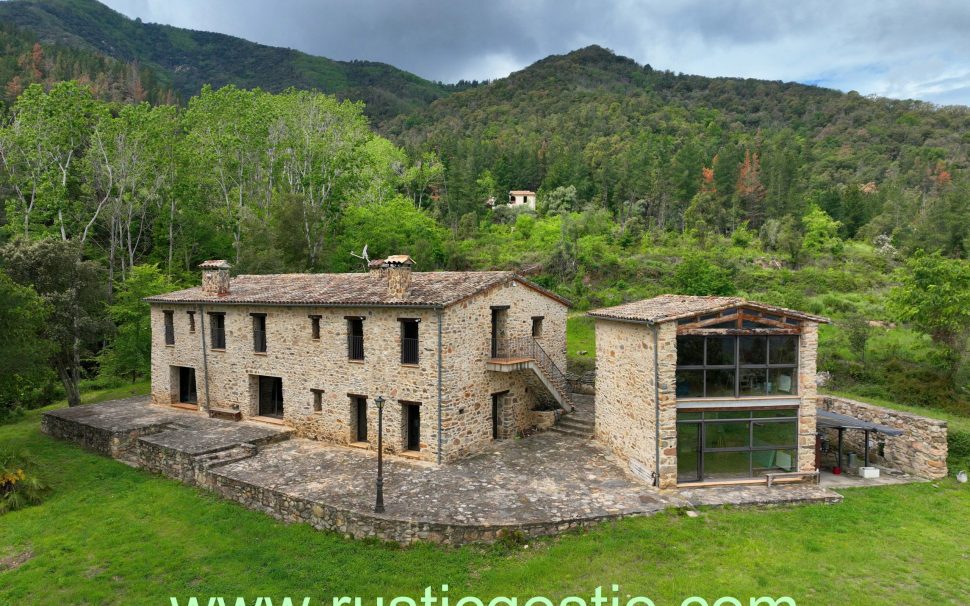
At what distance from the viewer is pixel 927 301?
22047mm

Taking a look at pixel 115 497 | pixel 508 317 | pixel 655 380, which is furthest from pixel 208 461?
pixel 655 380

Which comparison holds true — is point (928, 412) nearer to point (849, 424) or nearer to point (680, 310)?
point (849, 424)

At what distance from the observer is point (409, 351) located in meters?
16.8

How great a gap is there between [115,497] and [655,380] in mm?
15625

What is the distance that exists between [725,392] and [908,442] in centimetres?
649

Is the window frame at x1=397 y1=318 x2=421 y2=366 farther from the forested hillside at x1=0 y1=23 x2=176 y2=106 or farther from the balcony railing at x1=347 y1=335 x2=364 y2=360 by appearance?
the forested hillside at x1=0 y1=23 x2=176 y2=106

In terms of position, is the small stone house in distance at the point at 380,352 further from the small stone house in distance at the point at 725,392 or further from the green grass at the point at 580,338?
the green grass at the point at 580,338

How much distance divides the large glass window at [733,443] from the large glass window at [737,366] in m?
0.56

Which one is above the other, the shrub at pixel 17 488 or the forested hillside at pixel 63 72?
the forested hillside at pixel 63 72

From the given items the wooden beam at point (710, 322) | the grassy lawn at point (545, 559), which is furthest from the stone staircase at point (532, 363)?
the grassy lawn at point (545, 559)

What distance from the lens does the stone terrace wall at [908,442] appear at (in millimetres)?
15094

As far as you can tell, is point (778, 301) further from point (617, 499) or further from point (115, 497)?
point (115, 497)

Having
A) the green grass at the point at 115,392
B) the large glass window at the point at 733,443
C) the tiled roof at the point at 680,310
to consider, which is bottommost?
the green grass at the point at 115,392

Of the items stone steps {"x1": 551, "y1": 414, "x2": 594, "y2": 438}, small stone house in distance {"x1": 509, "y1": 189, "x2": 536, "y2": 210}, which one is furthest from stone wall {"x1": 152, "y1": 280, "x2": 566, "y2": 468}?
small stone house in distance {"x1": 509, "y1": 189, "x2": 536, "y2": 210}
